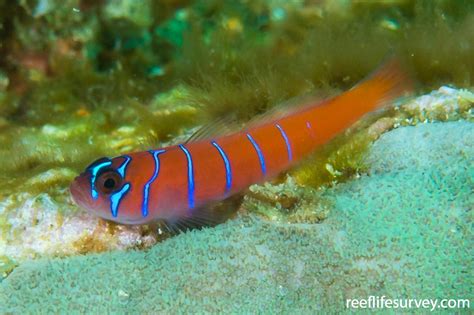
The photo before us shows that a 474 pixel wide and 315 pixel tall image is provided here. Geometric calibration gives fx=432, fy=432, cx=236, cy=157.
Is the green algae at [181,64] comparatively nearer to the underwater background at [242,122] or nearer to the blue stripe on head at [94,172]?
the underwater background at [242,122]

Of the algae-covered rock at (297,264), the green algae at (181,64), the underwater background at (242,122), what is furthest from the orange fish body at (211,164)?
the green algae at (181,64)

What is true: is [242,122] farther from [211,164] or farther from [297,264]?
[297,264]

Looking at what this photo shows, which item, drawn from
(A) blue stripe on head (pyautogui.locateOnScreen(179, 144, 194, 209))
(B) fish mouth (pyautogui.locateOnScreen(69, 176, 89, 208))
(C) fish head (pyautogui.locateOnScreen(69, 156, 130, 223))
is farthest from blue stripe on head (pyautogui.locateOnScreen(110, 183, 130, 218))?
(A) blue stripe on head (pyautogui.locateOnScreen(179, 144, 194, 209))

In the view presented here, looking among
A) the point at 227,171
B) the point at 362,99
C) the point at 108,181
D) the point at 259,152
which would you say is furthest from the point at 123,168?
the point at 362,99

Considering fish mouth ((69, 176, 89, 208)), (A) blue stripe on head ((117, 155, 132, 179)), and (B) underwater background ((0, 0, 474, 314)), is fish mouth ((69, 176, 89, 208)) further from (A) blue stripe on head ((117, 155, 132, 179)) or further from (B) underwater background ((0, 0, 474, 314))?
(B) underwater background ((0, 0, 474, 314))

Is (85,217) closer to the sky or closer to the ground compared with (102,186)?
Result: closer to the ground

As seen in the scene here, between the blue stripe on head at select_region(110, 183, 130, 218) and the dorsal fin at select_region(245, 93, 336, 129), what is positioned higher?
the dorsal fin at select_region(245, 93, 336, 129)

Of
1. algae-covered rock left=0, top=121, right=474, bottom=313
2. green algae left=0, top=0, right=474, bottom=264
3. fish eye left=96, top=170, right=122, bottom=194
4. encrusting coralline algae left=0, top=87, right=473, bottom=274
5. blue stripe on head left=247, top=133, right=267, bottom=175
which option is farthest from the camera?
green algae left=0, top=0, right=474, bottom=264
